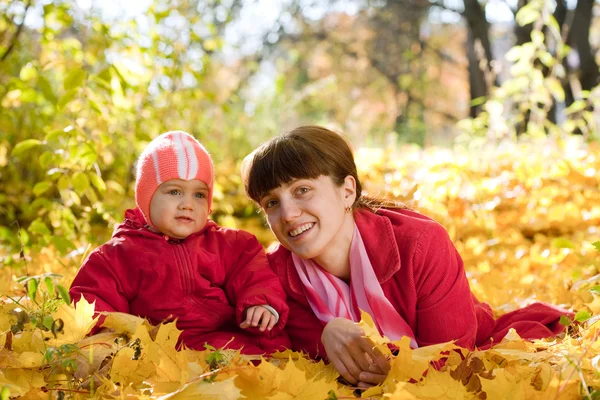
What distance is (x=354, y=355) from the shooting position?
1.70 m

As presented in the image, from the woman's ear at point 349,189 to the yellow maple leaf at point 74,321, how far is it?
2.96 ft

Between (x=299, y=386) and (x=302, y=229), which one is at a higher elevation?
(x=302, y=229)

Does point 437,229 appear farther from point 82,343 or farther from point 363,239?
point 82,343

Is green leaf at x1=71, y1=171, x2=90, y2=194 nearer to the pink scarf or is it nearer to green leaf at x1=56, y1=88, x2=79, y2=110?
green leaf at x1=56, y1=88, x2=79, y2=110

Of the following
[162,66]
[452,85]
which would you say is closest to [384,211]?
[162,66]

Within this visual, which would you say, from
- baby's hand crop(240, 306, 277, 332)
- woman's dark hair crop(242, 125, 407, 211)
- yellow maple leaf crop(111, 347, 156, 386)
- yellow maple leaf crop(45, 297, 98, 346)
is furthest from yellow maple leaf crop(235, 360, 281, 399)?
woman's dark hair crop(242, 125, 407, 211)

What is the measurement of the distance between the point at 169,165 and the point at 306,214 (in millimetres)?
455

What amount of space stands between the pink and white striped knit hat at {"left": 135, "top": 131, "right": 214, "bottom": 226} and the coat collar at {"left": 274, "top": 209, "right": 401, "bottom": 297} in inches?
15.3

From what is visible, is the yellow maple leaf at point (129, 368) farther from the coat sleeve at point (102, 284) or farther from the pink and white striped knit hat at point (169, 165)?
the pink and white striped knit hat at point (169, 165)

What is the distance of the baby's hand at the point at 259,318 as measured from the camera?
195 cm

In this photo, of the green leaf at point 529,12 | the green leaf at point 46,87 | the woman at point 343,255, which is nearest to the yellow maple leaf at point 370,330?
the woman at point 343,255

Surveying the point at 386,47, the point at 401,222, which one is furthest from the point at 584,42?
the point at 386,47

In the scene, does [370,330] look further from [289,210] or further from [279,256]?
[279,256]

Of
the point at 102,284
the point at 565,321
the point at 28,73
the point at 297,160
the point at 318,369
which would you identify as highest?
the point at 28,73
